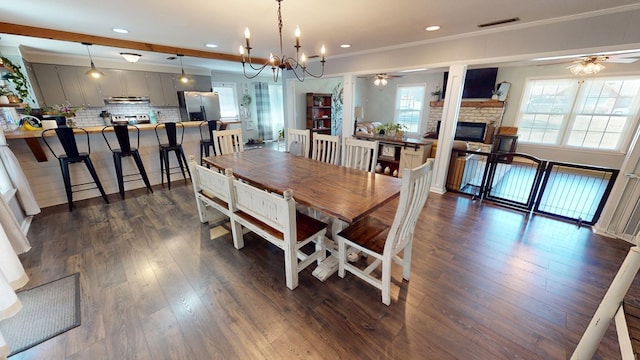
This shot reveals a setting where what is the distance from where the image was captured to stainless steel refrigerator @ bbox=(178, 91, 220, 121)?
20.6ft

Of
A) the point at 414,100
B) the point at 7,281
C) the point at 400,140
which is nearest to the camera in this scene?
the point at 7,281

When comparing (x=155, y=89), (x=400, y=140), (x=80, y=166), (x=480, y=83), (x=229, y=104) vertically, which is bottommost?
(x=80, y=166)

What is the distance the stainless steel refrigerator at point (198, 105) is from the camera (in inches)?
247

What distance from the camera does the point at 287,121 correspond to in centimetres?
630

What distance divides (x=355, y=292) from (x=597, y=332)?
1.28 m

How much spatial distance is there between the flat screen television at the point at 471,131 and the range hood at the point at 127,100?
774 centimetres

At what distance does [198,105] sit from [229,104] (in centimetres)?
139

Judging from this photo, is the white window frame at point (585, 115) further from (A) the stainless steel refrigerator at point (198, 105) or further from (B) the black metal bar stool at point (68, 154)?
(B) the black metal bar stool at point (68, 154)

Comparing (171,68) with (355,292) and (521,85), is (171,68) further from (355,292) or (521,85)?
(521,85)

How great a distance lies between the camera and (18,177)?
2.76m

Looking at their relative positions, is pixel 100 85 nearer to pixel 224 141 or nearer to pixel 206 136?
pixel 206 136

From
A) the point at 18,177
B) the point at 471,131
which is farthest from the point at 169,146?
the point at 471,131

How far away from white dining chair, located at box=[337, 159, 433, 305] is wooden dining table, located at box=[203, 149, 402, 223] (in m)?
0.22

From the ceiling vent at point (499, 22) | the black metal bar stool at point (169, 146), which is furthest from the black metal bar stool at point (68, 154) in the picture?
the ceiling vent at point (499, 22)
